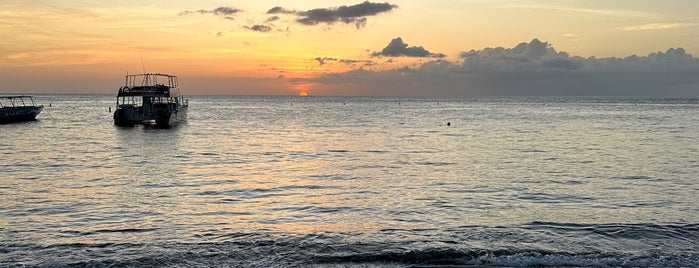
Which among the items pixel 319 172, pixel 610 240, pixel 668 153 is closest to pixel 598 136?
pixel 668 153

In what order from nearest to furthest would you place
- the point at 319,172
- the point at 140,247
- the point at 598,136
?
1. the point at 140,247
2. the point at 319,172
3. the point at 598,136

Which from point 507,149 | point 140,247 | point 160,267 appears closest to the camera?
point 160,267

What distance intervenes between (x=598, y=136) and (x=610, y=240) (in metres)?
43.3

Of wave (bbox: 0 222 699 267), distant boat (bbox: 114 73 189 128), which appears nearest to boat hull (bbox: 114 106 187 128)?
distant boat (bbox: 114 73 189 128)

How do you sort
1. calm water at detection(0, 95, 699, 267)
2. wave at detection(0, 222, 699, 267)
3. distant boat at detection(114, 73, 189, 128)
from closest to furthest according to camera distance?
wave at detection(0, 222, 699, 267), calm water at detection(0, 95, 699, 267), distant boat at detection(114, 73, 189, 128)

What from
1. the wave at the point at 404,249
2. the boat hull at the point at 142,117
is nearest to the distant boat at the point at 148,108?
the boat hull at the point at 142,117

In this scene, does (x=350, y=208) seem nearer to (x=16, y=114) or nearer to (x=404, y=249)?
(x=404, y=249)

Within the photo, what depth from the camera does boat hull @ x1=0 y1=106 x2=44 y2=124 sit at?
238ft

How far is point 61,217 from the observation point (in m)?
18.1

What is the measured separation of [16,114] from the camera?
7394 cm

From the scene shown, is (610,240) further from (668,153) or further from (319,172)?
(668,153)

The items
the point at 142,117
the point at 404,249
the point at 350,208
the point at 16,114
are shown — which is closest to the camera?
the point at 404,249

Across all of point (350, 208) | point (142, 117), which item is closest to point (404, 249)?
point (350, 208)

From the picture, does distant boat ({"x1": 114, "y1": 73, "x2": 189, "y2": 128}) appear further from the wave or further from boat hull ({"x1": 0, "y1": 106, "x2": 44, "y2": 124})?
A: the wave
